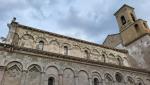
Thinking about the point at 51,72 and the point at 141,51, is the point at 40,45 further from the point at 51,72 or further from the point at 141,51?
the point at 141,51

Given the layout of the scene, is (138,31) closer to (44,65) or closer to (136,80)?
(136,80)

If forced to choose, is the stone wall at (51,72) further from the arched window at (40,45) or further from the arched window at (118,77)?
the arched window at (40,45)

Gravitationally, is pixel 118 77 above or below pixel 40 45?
below

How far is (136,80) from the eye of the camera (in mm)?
20656

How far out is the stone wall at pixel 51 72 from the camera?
13.8 meters

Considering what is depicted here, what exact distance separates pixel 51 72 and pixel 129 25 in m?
17.7

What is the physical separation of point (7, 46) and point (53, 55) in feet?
14.3

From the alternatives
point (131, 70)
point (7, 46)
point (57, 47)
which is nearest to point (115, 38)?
point (131, 70)

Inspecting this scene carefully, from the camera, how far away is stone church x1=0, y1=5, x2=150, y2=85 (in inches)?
566

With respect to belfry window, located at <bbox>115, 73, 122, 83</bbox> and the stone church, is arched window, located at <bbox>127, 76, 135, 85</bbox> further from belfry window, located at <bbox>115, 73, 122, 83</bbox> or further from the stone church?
belfry window, located at <bbox>115, 73, 122, 83</bbox>

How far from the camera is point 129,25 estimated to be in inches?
1086

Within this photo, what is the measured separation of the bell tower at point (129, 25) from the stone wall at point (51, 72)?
30.0 feet

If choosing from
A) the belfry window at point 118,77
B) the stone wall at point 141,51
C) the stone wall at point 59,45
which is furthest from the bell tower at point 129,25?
the belfry window at point 118,77

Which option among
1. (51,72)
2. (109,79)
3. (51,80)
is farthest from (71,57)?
(109,79)
